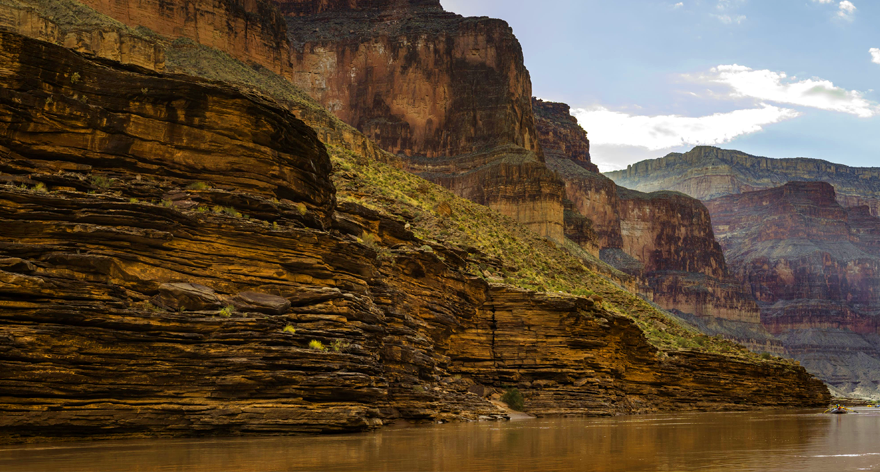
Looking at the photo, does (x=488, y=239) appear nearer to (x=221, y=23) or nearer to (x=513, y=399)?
(x=513, y=399)

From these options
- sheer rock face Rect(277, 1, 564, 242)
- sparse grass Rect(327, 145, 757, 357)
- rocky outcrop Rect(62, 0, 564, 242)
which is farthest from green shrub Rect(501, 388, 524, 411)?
sheer rock face Rect(277, 1, 564, 242)

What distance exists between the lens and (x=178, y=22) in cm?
Result: 8781

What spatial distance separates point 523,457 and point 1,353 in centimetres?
1308

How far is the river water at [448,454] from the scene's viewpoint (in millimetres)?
17281

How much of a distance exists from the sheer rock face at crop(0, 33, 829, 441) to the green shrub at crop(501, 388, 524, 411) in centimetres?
1193

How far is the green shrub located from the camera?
Result: 4872 centimetres

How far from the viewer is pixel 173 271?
86.5 ft

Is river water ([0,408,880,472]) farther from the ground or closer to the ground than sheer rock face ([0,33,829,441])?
closer to the ground

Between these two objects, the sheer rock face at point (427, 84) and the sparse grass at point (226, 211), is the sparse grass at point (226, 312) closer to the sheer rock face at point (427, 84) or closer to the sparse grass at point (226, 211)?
the sparse grass at point (226, 211)

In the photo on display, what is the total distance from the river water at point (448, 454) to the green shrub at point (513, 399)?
2076cm

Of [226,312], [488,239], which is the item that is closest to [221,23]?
[488,239]

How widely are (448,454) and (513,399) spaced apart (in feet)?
94.9

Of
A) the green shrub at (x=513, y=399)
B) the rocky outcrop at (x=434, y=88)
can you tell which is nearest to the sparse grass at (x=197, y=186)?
the green shrub at (x=513, y=399)

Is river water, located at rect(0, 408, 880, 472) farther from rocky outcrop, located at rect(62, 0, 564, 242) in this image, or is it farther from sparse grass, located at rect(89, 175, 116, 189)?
rocky outcrop, located at rect(62, 0, 564, 242)
